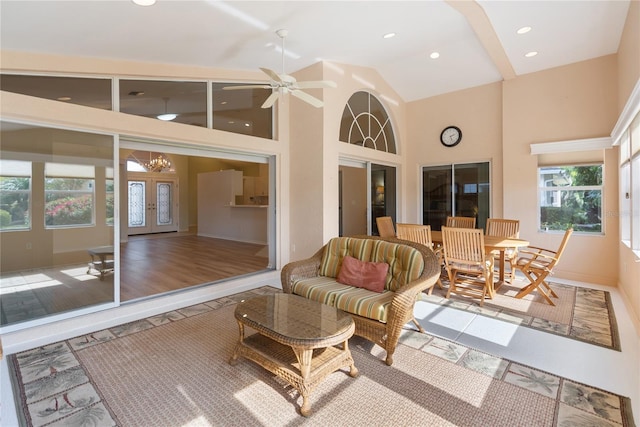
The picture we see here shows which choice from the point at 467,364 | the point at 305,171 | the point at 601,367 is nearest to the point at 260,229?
the point at 305,171

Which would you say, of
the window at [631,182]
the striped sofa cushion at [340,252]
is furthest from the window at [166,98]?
the window at [631,182]

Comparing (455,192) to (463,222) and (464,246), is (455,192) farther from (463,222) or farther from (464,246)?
(464,246)

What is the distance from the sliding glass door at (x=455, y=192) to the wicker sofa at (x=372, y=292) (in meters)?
3.71

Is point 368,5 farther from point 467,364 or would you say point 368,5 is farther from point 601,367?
point 601,367

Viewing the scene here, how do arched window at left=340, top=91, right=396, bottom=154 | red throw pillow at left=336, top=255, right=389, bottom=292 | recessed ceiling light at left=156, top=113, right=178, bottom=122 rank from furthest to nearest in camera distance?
1. arched window at left=340, top=91, right=396, bottom=154
2. recessed ceiling light at left=156, top=113, right=178, bottom=122
3. red throw pillow at left=336, top=255, right=389, bottom=292

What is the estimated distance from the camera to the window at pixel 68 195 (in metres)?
3.25

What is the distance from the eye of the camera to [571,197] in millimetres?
5145

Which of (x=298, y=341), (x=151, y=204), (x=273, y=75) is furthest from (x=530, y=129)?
(x=151, y=204)

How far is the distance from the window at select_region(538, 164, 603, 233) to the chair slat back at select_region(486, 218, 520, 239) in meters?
0.83

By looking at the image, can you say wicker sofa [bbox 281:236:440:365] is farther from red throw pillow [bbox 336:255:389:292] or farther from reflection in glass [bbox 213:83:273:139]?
reflection in glass [bbox 213:83:273:139]

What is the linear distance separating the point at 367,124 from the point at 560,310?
4.37m

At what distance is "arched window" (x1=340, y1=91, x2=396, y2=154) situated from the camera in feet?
18.9

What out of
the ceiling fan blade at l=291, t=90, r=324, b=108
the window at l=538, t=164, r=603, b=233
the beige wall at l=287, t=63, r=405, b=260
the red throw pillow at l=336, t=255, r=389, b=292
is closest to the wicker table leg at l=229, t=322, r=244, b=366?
the red throw pillow at l=336, t=255, r=389, b=292

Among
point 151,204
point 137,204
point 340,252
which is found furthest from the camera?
point 151,204
